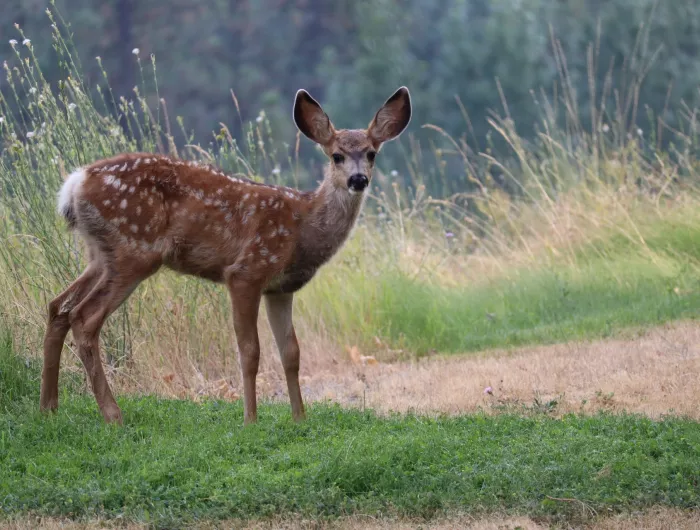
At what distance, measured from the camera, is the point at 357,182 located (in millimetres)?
7113

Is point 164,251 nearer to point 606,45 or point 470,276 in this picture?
point 470,276

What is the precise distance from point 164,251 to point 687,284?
6.56 metres

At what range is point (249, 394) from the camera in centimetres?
685

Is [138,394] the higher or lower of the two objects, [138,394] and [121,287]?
the lower

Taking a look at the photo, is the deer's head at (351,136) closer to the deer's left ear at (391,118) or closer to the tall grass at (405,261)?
the deer's left ear at (391,118)

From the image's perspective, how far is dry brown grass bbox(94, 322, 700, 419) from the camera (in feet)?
25.8

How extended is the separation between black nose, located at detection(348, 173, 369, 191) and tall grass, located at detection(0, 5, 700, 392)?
223 cm

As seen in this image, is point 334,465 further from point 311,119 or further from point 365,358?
point 365,358

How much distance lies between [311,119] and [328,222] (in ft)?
2.41

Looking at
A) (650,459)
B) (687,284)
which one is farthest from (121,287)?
(687,284)

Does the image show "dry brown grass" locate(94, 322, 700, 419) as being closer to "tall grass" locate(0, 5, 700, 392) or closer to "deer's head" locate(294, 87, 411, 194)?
"tall grass" locate(0, 5, 700, 392)

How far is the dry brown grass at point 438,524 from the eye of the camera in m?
5.24

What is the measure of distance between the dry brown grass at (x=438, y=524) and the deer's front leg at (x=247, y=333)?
1531 mm

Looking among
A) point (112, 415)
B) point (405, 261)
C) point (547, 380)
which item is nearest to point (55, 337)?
point (112, 415)
